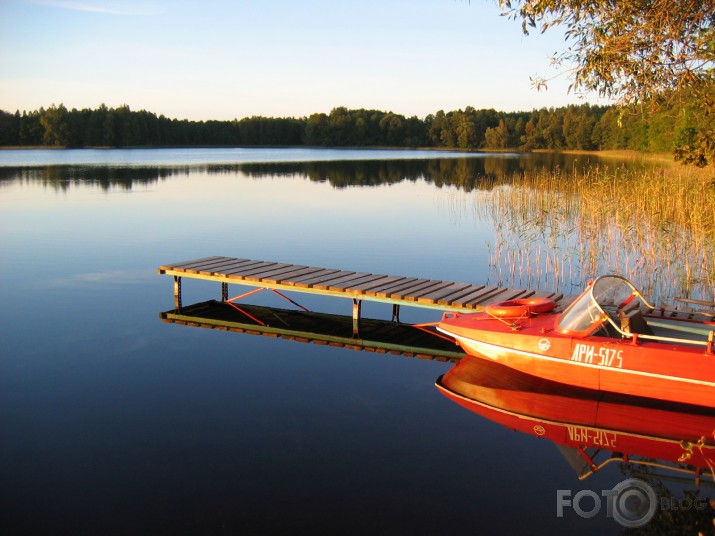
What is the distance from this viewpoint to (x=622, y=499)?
18.8 feet

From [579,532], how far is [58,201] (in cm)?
2646

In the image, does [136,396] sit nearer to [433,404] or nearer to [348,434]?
[348,434]

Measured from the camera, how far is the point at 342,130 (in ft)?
407

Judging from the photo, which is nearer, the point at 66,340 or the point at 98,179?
the point at 66,340

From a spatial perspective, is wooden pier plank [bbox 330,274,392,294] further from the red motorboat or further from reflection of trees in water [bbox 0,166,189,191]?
reflection of trees in water [bbox 0,166,189,191]

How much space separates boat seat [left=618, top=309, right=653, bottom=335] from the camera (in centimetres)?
726

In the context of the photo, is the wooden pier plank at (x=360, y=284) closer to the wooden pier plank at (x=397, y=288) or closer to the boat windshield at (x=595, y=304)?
the wooden pier plank at (x=397, y=288)

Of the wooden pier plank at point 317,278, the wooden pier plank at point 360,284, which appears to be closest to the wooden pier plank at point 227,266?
the wooden pier plank at point 317,278

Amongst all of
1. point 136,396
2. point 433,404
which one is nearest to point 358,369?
point 433,404

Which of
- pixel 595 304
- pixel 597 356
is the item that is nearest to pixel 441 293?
pixel 595 304

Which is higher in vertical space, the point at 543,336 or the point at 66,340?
→ the point at 543,336

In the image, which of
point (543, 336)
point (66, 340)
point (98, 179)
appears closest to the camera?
point (543, 336)

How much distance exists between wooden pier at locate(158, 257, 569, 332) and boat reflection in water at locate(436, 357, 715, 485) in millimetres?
1517

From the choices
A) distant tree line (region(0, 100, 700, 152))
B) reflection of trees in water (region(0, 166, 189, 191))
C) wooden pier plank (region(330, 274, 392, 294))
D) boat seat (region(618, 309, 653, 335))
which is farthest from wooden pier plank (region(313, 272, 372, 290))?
distant tree line (region(0, 100, 700, 152))
